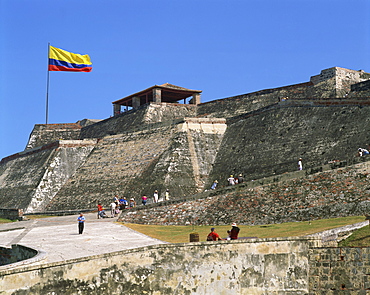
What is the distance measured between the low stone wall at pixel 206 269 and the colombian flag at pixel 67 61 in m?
30.1

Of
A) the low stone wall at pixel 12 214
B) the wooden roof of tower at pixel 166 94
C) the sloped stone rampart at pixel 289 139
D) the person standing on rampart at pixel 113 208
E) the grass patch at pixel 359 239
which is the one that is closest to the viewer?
the grass patch at pixel 359 239

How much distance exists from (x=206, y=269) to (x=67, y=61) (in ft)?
102

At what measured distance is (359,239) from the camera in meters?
15.8

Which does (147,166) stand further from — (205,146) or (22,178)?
(22,178)

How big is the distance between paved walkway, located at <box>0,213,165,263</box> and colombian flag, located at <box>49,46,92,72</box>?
18625 mm

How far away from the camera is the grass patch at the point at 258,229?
18.0 meters

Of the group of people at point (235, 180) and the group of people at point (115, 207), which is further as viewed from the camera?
the group of people at point (115, 207)

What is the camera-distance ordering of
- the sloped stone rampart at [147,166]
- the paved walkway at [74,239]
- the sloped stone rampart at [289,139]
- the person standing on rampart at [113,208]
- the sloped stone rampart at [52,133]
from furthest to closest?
the sloped stone rampart at [52,133], the sloped stone rampart at [147,166], the person standing on rampart at [113,208], the sloped stone rampart at [289,139], the paved walkway at [74,239]

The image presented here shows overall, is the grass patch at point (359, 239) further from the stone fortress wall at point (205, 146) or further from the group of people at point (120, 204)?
the group of people at point (120, 204)

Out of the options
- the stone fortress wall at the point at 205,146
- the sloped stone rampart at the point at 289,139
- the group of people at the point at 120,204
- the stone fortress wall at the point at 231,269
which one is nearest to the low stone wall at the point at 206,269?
the stone fortress wall at the point at 231,269

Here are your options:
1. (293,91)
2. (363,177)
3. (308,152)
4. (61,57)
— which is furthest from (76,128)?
(363,177)

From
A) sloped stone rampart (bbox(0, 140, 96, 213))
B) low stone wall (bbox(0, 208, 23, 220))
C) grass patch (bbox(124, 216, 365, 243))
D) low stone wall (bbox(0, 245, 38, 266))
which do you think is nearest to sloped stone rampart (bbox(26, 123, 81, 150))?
sloped stone rampart (bbox(0, 140, 96, 213))

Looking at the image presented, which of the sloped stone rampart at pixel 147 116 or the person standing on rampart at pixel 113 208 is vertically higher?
the sloped stone rampart at pixel 147 116

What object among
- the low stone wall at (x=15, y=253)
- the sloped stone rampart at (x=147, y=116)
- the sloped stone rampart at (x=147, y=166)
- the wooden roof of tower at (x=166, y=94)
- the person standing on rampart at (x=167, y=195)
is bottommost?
the low stone wall at (x=15, y=253)
